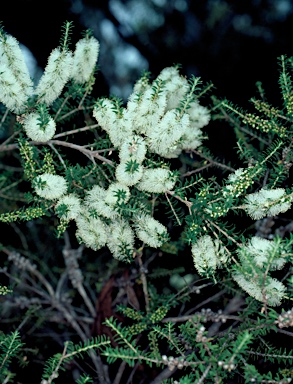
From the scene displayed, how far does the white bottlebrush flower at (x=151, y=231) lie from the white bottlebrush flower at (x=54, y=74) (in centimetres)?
27

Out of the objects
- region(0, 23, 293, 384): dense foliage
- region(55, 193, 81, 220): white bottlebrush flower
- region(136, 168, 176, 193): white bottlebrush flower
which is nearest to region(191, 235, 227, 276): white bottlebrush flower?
region(0, 23, 293, 384): dense foliage

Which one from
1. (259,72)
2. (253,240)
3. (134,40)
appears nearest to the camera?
(253,240)

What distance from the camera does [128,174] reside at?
2.29 ft

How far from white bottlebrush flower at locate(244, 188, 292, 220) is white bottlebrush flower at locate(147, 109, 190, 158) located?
16 centimetres

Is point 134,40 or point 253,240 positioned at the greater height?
point 134,40

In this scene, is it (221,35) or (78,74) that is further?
(221,35)

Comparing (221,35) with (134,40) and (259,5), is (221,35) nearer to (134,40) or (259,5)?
(259,5)

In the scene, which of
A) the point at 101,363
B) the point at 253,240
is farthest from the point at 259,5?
the point at 101,363

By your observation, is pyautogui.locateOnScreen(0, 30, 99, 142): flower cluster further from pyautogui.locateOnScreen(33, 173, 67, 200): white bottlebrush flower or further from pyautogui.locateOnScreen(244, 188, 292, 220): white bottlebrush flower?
pyautogui.locateOnScreen(244, 188, 292, 220): white bottlebrush flower

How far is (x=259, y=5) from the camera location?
118 centimetres

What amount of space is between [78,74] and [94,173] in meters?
0.20

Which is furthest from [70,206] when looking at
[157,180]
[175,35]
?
[175,35]

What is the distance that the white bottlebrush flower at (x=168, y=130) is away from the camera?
0.71 m

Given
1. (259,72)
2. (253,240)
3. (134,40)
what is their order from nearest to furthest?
(253,240) < (259,72) < (134,40)
